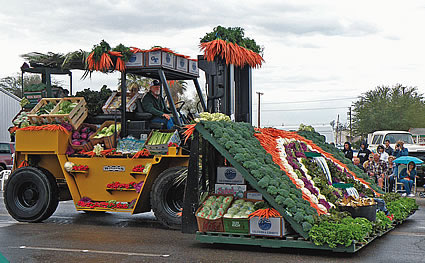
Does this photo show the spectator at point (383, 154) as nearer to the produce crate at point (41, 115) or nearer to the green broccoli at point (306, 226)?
the produce crate at point (41, 115)

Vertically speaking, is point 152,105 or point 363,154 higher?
point 152,105

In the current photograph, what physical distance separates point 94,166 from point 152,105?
1703 millimetres

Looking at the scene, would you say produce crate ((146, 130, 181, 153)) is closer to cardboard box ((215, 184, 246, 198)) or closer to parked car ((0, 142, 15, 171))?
cardboard box ((215, 184, 246, 198))

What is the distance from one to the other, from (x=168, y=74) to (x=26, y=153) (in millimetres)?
3483

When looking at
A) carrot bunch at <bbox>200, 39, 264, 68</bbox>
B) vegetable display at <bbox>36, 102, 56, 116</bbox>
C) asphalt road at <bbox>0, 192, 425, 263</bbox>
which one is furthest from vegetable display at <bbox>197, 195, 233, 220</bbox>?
vegetable display at <bbox>36, 102, 56, 116</bbox>

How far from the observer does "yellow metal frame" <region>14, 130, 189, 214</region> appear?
1098 cm

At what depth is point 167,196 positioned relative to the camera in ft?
35.2

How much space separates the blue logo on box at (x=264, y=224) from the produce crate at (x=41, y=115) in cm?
564

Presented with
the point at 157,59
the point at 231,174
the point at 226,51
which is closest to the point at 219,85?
the point at 226,51

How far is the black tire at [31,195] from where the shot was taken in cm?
1194

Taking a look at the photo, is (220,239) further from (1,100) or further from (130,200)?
(1,100)

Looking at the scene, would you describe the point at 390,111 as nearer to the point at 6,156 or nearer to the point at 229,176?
the point at 6,156

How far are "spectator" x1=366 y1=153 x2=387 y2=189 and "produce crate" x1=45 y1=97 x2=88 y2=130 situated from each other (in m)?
9.53

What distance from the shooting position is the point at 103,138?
459 inches
